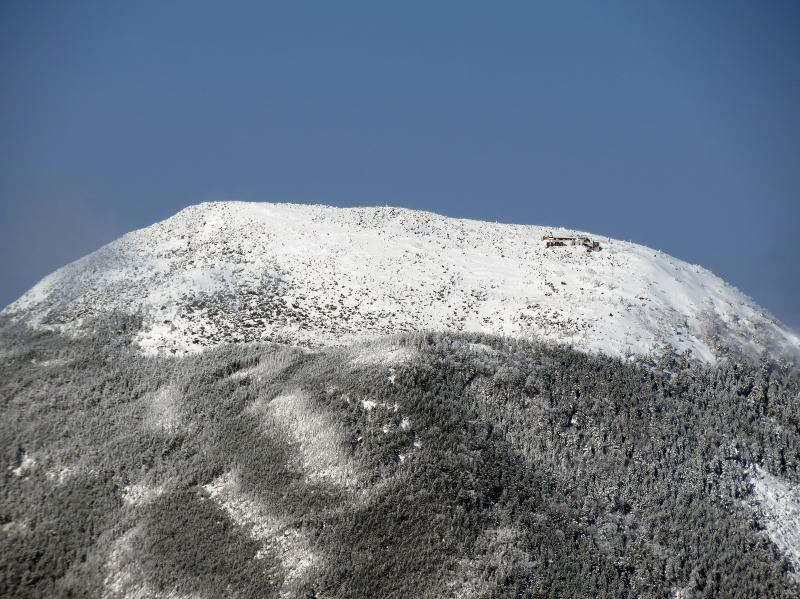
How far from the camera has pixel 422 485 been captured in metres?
25.0

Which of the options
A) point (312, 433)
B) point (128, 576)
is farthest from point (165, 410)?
point (128, 576)

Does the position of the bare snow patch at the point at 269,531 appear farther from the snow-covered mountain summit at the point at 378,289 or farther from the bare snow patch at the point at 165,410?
the snow-covered mountain summit at the point at 378,289

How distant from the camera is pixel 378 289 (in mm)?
41781

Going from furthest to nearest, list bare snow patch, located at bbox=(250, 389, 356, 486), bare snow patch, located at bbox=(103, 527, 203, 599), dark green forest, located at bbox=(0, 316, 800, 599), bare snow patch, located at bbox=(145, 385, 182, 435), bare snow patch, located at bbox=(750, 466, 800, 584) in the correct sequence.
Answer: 1. bare snow patch, located at bbox=(145, 385, 182, 435)
2. bare snow patch, located at bbox=(750, 466, 800, 584)
3. bare snow patch, located at bbox=(250, 389, 356, 486)
4. dark green forest, located at bbox=(0, 316, 800, 599)
5. bare snow patch, located at bbox=(103, 527, 203, 599)

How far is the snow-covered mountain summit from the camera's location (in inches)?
1439

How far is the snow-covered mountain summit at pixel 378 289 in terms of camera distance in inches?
1439

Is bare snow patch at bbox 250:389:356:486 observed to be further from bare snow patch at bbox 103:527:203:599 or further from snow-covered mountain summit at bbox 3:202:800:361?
bare snow patch at bbox 103:527:203:599

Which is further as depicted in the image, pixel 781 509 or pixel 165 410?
pixel 165 410

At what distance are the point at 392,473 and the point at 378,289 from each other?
17.8m

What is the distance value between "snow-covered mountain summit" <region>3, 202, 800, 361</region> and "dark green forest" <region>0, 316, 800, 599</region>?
3138mm

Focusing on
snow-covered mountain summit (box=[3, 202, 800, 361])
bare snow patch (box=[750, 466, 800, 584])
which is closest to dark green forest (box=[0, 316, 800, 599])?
bare snow patch (box=[750, 466, 800, 584])

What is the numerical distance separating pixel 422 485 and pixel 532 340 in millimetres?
11955

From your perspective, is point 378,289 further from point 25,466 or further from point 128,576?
point 128,576

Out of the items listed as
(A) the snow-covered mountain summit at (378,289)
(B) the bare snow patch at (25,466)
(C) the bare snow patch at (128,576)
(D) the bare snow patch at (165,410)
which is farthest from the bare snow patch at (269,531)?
(A) the snow-covered mountain summit at (378,289)
